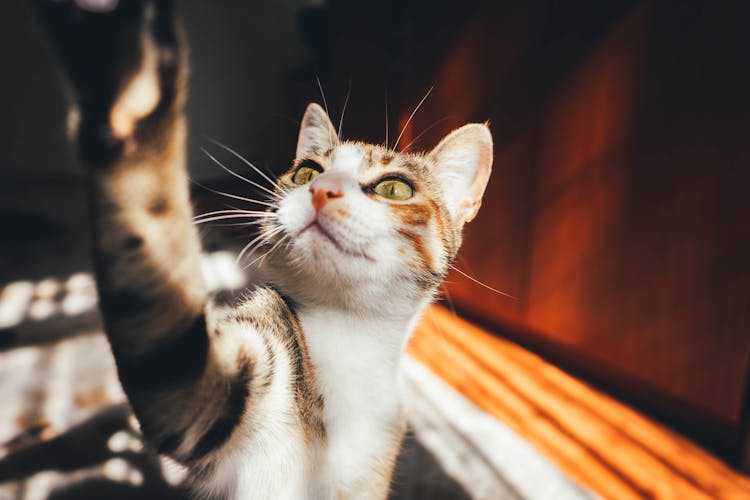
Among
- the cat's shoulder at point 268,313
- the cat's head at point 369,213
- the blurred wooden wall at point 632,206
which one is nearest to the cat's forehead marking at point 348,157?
the cat's head at point 369,213

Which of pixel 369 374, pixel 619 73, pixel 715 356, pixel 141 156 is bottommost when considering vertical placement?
pixel 715 356

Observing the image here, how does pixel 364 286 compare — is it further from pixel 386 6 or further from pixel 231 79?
pixel 231 79

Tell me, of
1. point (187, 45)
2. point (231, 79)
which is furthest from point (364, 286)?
point (231, 79)

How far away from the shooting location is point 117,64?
152 mm

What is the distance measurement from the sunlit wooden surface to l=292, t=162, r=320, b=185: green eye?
1.04 ft

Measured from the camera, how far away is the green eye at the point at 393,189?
0.33 metres

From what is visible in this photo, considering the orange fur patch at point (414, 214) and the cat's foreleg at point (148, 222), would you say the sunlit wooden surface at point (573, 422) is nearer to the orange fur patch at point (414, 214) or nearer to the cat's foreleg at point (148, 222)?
the orange fur patch at point (414, 214)

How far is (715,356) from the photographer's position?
75cm

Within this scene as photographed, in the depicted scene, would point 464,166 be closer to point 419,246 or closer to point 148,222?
Answer: point 419,246

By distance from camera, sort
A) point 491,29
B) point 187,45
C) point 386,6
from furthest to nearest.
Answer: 1. point 491,29
2. point 386,6
3. point 187,45

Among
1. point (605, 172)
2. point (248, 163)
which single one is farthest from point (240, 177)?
point (605, 172)

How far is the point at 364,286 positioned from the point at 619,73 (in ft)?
2.37

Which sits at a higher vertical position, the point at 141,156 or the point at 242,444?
the point at 141,156

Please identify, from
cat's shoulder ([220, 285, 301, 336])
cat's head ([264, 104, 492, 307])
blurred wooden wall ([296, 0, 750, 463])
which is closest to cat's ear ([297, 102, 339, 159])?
cat's head ([264, 104, 492, 307])
